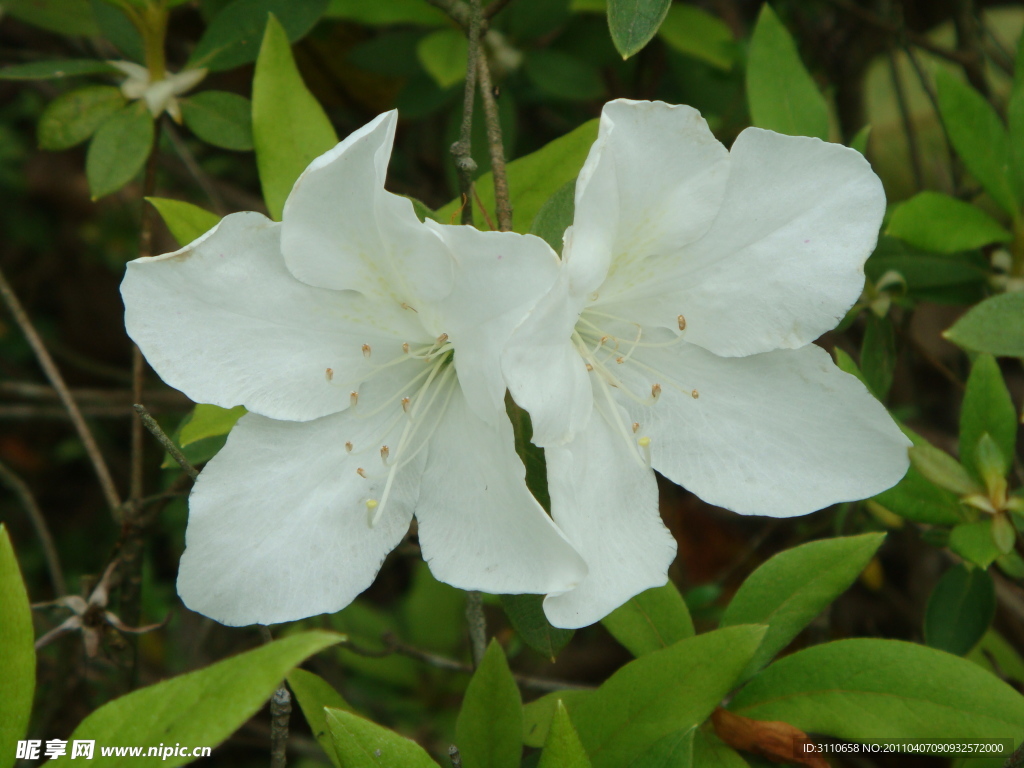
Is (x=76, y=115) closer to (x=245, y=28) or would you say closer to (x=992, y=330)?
(x=245, y=28)

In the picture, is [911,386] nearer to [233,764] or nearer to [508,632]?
[508,632]

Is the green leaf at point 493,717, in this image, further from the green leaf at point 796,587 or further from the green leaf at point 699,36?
the green leaf at point 699,36

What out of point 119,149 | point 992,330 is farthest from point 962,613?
point 119,149

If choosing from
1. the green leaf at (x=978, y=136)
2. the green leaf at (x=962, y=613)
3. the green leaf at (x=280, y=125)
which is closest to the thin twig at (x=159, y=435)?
the green leaf at (x=280, y=125)

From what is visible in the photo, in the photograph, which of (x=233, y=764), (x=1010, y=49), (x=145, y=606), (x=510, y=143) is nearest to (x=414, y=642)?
(x=233, y=764)

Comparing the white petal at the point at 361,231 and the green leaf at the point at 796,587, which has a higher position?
the white petal at the point at 361,231

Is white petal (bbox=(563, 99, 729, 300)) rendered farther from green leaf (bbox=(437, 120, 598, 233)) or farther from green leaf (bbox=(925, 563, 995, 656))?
green leaf (bbox=(925, 563, 995, 656))

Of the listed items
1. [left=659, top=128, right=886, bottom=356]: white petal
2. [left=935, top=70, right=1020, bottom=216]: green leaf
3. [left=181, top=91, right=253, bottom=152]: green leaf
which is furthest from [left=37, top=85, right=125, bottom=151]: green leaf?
[left=935, top=70, right=1020, bottom=216]: green leaf
